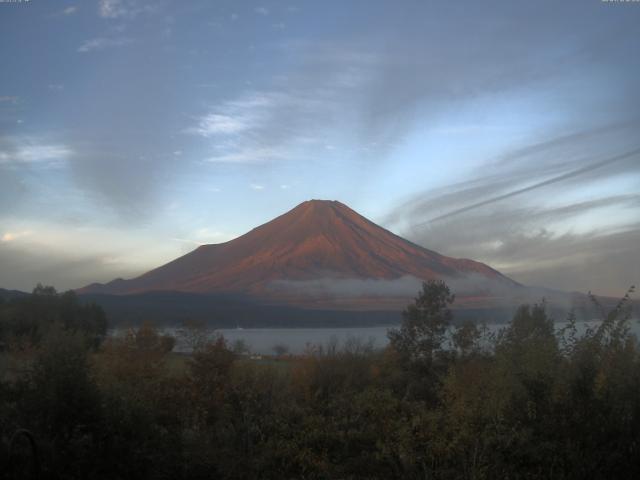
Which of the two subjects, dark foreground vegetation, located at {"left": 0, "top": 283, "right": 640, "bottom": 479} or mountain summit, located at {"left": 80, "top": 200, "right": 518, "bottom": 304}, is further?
mountain summit, located at {"left": 80, "top": 200, "right": 518, "bottom": 304}

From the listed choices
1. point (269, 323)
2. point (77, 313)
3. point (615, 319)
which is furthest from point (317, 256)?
point (615, 319)

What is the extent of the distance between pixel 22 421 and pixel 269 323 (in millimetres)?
53009

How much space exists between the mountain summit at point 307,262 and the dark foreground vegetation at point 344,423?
5635 centimetres

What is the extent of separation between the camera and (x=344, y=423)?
515 inches

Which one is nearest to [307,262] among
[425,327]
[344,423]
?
[425,327]

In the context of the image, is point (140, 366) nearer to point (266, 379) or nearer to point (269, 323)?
point (266, 379)

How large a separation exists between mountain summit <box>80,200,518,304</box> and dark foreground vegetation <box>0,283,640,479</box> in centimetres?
5635

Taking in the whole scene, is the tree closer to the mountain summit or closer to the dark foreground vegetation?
the dark foreground vegetation

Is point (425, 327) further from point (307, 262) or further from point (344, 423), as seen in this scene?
point (307, 262)

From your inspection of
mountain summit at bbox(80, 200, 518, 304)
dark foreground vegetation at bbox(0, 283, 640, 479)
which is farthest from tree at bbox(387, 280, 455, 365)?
mountain summit at bbox(80, 200, 518, 304)

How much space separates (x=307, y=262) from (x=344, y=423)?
225ft

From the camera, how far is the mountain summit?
76312mm

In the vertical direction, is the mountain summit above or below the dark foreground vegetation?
above

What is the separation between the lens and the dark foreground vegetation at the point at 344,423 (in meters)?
9.28
